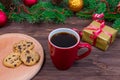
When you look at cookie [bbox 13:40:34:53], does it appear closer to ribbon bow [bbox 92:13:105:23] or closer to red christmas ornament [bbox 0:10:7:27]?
red christmas ornament [bbox 0:10:7:27]

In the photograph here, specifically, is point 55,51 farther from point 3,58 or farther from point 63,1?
point 63,1

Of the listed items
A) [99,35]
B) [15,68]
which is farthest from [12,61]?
[99,35]

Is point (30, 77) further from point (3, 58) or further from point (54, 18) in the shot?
point (54, 18)

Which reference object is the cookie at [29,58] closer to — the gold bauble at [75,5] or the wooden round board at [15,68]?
the wooden round board at [15,68]

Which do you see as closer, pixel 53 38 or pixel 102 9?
pixel 53 38

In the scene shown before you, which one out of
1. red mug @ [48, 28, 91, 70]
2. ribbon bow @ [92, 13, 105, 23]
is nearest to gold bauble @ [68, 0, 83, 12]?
ribbon bow @ [92, 13, 105, 23]

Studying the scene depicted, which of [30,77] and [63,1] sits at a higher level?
[63,1]

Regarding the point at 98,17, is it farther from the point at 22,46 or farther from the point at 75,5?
the point at 22,46

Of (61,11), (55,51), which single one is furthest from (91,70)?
(61,11)
